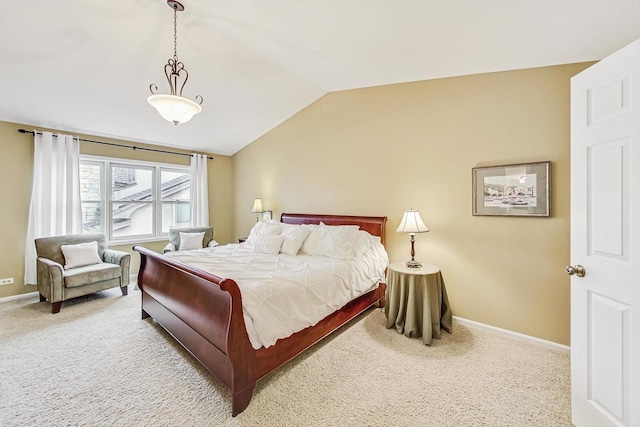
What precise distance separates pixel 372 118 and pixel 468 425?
3.26 meters

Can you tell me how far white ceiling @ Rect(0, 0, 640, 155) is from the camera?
1973 mm

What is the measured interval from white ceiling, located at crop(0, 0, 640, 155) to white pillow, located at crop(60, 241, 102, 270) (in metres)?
1.76

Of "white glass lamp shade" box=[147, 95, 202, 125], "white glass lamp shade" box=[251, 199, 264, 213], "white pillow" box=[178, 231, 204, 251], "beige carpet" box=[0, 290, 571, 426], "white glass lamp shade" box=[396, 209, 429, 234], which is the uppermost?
"white glass lamp shade" box=[147, 95, 202, 125]

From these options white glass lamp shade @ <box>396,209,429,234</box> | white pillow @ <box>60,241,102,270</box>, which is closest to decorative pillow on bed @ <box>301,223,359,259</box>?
white glass lamp shade @ <box>396,209,429,234</box>

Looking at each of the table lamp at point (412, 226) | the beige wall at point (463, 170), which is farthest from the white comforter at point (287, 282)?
the beige wall at point (463, 170)

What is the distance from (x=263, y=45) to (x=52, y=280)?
3.70 metres

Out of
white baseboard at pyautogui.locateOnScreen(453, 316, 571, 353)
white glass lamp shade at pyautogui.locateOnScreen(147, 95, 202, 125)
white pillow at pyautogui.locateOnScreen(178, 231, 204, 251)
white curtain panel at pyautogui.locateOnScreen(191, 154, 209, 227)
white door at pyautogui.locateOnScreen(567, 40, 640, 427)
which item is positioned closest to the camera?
white door at pyautogui.locateOnScreen(567, 40, 640, 427)

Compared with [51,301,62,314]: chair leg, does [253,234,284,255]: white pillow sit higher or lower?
higher

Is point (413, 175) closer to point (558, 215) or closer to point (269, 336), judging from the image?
point (558, 215)

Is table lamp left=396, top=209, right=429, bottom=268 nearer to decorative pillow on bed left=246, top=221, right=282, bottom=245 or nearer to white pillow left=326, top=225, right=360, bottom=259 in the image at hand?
white pillow left=326, top=225, right=360, bottom=259

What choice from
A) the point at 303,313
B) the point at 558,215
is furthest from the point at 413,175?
the point at 303,313

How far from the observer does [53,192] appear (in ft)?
12.9

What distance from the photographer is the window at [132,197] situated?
14.7 feet

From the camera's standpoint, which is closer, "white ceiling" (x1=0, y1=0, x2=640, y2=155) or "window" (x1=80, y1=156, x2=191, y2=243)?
"white ceiling" (x1=0, y1=0, x2=640, y2=155)
